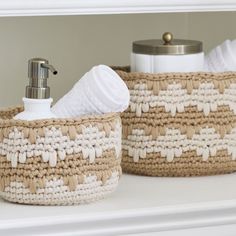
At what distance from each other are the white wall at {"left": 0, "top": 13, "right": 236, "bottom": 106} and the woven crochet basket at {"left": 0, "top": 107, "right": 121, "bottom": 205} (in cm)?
34

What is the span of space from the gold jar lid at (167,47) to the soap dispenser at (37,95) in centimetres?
16

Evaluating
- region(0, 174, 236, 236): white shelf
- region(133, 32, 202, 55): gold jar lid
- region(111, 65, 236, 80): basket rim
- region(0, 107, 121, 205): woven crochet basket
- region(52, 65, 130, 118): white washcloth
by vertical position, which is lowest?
region(0, 174, 236, 236): white shelf

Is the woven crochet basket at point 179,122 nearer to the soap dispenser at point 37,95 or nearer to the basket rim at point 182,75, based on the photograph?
the basket rim at point 182,75

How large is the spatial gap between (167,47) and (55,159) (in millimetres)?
227

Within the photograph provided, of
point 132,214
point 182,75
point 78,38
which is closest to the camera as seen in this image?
point 132,214

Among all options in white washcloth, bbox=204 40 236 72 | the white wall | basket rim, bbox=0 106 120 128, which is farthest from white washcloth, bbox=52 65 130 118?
the white wall

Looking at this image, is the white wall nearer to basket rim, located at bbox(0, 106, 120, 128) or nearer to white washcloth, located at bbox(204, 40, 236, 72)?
white washcloth, located at bbox(204, 40, 236, 72)

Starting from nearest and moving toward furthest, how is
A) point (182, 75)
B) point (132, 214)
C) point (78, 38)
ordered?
point (132, 214)
point (182, 75)
point (78, 38)

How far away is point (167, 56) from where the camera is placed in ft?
3.35

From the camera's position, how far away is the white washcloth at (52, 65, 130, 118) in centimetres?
93

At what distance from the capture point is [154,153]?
1.02 metres
